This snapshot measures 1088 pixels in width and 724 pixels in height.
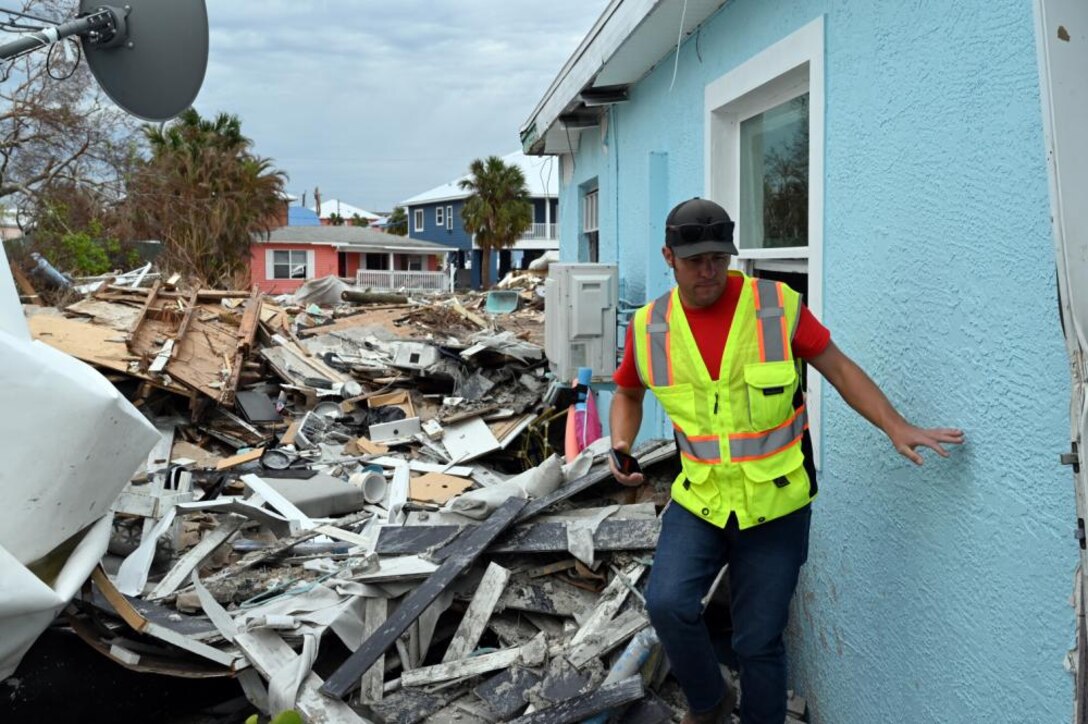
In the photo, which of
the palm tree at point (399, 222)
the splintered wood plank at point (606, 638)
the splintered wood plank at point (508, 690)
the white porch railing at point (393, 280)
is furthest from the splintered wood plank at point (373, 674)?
the palm tree at point (399, 222)

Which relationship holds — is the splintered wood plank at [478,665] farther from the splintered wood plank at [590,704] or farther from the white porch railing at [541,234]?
the white porch railing at [541,234]

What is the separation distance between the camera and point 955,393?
2.66 meters

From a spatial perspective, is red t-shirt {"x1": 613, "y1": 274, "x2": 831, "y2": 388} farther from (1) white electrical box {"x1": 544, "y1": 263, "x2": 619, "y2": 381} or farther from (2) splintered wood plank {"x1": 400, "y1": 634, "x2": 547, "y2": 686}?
(1) white electrical box {"x1": 544, "y1": 263, "x2": 619, "y2": 381}

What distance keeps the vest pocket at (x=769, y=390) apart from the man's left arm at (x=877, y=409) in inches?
4.7

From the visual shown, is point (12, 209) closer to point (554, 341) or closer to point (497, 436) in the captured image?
point (497, 436)

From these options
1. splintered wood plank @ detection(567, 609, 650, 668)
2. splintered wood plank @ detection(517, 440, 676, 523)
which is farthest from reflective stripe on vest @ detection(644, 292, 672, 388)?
splintered wood plank @ detection(517, 440, 676, 523)

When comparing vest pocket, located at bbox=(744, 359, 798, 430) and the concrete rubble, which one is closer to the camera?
vest pocket, located at bbox=(744, 359, 798, 430)

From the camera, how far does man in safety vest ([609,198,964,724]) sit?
2.94 metres

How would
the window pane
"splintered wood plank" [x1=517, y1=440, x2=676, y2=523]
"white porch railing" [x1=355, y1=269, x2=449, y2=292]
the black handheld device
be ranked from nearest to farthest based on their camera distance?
1. the black handheld device
2. the window pane
3. "splintered wood plank" [x1=517, y1=440, x2=676, y2=523]
4. "white porch railing" [x1=355, y1=269, x2=449, y2=292]

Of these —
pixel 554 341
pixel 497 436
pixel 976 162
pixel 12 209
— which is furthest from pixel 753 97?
pixel 12 209

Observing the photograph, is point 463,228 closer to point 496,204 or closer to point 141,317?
point 496,204

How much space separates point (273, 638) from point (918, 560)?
285 cm

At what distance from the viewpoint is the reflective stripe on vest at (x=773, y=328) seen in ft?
9.64

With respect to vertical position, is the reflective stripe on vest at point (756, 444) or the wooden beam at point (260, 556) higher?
the reflective stripe on vest at point (756, 444)
